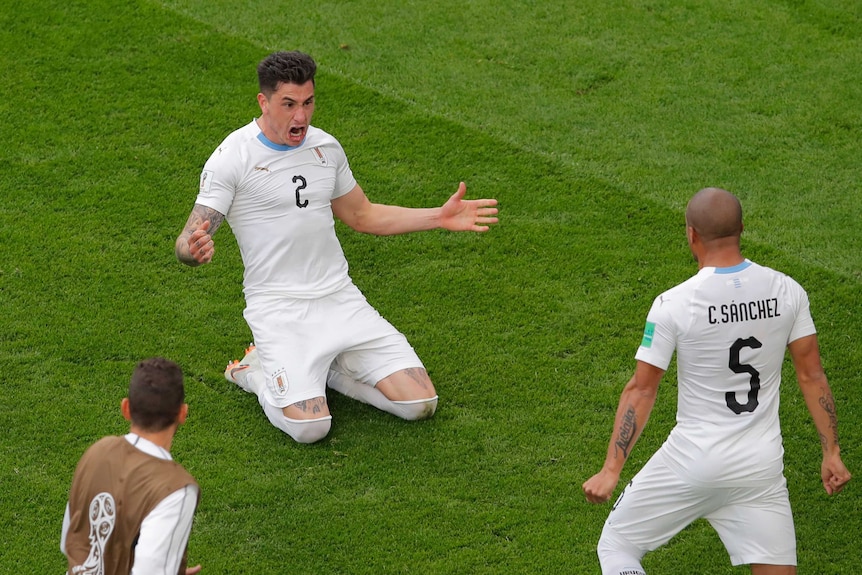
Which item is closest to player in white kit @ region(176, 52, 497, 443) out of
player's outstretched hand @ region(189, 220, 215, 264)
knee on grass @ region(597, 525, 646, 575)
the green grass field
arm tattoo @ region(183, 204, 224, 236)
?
arm tattoo @ region(183, 204, 224, 236)

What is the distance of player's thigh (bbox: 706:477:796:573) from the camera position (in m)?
4.49

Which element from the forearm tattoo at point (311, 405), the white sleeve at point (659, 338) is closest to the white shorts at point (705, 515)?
the white sleeve at point (659, 338)

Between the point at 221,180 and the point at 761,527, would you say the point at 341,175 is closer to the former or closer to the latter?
the point at 221,180

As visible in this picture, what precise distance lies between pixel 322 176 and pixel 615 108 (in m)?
3.67

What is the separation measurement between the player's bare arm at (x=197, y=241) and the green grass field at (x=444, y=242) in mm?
1141

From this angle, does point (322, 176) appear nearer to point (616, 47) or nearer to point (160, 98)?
point (160, 98)

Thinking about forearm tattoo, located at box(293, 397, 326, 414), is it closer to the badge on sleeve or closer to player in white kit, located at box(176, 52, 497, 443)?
player in white kit, located at box(176, 52, 497, 443)

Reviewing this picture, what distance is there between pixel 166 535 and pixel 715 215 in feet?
7.88

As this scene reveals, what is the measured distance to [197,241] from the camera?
5.60m

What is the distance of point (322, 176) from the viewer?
255 inches

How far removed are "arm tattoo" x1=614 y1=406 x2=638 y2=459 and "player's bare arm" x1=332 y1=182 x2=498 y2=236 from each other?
220cm

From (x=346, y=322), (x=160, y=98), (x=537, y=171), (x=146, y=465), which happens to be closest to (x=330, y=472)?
(x=346, y=322)

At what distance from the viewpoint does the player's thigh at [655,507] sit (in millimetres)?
4625

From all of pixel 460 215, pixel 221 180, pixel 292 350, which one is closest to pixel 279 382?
pixel 292 350
